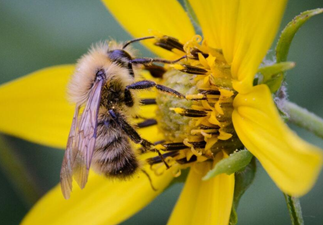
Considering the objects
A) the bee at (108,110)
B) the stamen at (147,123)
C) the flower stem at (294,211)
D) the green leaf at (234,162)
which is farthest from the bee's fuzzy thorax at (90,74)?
the flower stem at (294,211)

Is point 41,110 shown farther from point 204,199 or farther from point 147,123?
point 204,199

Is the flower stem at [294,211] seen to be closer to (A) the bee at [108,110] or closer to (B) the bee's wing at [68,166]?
(A) the bee at [108,110]

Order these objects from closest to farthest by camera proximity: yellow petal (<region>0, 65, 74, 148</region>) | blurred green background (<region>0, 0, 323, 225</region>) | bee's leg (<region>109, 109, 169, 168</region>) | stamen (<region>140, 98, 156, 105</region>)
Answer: bee's leg (<region>109, 109, 169, 168</region>) → stamen (<region>140, 98, 156, 105</region>) → yellow petal (<region>0, 65, 74, 148</region>) → blurred green background (<region>0, 0, 323, 225</region>)

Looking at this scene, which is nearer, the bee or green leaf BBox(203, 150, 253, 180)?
green leaf BBox(203, 150, 253, 180)

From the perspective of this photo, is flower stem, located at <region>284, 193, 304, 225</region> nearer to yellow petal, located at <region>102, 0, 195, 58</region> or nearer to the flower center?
the flower center

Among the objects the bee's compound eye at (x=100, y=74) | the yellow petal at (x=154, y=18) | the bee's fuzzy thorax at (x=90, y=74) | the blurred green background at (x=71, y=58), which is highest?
the bee's compound eye at (x=100, y=74)

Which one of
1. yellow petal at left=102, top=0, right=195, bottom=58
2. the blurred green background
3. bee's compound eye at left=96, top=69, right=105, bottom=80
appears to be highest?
bee's compound eye at left=96, top=69, right=105, bottom=80

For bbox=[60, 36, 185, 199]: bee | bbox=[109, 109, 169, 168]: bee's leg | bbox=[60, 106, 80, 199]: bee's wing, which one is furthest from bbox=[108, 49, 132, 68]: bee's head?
bbox=[60, 106, 80, 199]: bee's wing
